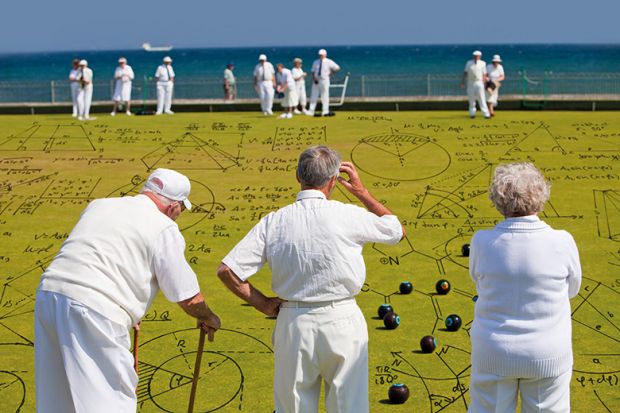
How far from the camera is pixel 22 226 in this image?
13.2m

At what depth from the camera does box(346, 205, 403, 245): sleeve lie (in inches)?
219

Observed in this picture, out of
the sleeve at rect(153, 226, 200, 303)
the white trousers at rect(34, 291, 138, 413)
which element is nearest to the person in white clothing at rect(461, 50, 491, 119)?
the sleeve at rect(153, 226, 200, 303)

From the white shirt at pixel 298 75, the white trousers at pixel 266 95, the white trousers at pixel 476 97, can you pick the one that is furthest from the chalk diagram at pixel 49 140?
the white trousers at pixel 476 97

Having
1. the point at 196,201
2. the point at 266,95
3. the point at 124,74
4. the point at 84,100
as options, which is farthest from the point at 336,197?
the point at 124,74

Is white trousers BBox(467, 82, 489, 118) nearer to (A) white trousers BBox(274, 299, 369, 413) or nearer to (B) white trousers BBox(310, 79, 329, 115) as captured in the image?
(B) white trousers BBox(310, 79, 329, 115)

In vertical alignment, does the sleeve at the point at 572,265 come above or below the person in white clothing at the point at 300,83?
above

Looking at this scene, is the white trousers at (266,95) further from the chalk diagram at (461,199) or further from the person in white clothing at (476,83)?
the chalk diagram at (461,199)

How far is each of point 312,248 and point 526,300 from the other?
4.02 ft

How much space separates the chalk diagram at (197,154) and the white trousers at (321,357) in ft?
34.8

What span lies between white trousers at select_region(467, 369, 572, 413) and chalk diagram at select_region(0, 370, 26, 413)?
397 centimetres

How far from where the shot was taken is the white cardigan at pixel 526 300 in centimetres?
506

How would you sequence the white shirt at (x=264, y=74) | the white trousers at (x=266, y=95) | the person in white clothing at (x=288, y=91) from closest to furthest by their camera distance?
the person in white clothing at (x=288, y=91), the white trousers at (x=266, y=95), the white shirt at (x=264, y=74)

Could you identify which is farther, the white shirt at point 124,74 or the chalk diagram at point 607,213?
the white shirt at point 124,74

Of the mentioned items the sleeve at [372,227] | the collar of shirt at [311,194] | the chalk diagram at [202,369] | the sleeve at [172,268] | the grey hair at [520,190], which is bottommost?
the chalk diagram at [202,369]
